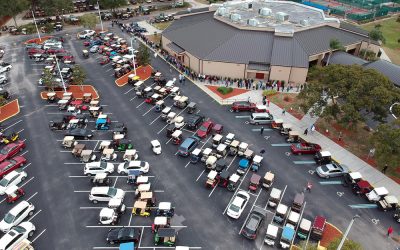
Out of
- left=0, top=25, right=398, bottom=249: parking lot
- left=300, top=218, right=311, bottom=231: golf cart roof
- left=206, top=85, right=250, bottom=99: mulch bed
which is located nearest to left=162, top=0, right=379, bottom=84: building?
left=206, top=85, right=250, bottom=99: mulch bed

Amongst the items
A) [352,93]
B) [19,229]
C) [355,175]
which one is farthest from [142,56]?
[355,175]

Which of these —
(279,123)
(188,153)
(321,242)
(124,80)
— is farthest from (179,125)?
(321,242)

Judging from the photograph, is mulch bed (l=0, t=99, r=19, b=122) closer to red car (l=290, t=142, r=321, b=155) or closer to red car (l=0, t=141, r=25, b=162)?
red car (l=0, t=141, r=25, b=162)

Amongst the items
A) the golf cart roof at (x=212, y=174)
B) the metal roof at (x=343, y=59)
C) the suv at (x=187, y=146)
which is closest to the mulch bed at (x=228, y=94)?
the suv at (x=187, y=146)

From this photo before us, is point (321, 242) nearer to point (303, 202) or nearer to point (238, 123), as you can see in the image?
point (303, 202)

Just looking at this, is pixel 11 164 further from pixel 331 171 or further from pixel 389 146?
pixel 389 146

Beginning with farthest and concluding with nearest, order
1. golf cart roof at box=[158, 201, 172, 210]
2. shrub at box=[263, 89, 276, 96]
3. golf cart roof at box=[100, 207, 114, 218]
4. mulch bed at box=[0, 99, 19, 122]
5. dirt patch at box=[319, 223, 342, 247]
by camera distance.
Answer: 1. shrub at box=[263, 89, 276, 96]
2. mulch bed at box=[0, 99, 19, 122]
3. golf cart roof at box=[158, 201, 172, 210]
4. golf cart roof at box=[100, 207, 114, 218]
5. dirt patch at box=[319, 223, 342, 247]

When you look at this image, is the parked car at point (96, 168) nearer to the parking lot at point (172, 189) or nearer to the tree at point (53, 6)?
the parking lot at point (172, 189)
